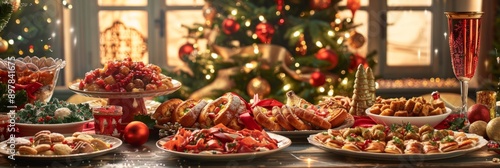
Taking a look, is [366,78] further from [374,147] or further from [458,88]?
[458,88]

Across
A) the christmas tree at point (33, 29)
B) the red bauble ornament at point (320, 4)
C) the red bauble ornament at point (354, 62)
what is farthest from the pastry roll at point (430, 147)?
the christmas tree at point (33, 29)

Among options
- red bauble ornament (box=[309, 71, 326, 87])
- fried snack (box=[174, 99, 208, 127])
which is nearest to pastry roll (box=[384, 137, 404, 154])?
fried snack (box=[174, 99, 208, 127])

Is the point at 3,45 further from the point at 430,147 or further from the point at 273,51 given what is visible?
the point at 430,147

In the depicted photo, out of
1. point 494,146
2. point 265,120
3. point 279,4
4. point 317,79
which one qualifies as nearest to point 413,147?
point 494,146

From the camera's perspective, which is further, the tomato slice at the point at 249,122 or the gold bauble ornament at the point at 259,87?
the gold bauble ornament at the point at 259,87

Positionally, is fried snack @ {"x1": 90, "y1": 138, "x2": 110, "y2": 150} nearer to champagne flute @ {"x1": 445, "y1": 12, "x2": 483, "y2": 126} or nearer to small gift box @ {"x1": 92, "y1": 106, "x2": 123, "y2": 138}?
small gift box @ {"x1": 92, "y1": 106, "x2": 123, "y2": 138}

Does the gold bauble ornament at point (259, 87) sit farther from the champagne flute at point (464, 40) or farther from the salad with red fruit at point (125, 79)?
the champagne flute at point (464, 40)

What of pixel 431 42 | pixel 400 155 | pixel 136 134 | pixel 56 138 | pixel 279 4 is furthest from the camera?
pixel 431 42
